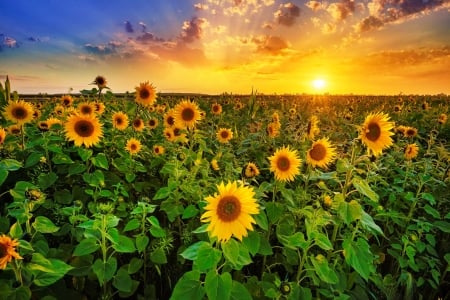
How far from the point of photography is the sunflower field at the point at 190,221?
1.90 metres

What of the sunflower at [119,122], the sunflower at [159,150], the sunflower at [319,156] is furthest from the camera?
the sunflower at [119,122]

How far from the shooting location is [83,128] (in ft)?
10.1

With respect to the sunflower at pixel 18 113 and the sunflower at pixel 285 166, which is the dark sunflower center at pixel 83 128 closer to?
the sunflower at pixel 18 113

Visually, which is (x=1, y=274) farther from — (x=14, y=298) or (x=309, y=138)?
(x=309, y=138)

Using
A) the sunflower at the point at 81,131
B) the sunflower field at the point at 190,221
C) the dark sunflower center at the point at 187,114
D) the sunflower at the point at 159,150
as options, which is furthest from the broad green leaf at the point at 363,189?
the dark sunflower center at the point at 187,114

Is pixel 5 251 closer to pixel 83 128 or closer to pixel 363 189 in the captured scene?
pixel 83 128

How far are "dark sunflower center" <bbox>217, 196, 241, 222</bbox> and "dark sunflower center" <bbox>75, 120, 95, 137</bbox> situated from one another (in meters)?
1.63

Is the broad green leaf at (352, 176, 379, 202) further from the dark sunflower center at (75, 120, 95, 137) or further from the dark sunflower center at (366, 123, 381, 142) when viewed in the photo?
the dark sunflower center at (75, 120, 95, 137)

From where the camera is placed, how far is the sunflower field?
1.90 meters

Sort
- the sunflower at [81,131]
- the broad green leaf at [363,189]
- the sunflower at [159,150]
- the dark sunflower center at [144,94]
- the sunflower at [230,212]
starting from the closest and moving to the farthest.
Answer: the sunflower at [230,212] → the broad green leaf at [363,189] → the sunflower at [81,131] → the sunflower at [159,150] → the dark sunflower center at [144,94]

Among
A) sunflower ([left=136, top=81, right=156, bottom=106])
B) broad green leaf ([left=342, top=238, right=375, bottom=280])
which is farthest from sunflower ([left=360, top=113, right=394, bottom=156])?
sunflower ([left=136, top=81, right=156, bottom=106])

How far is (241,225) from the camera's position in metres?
1.90

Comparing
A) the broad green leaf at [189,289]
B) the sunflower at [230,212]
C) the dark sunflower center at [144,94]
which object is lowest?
the broad green leaf at [189,289]

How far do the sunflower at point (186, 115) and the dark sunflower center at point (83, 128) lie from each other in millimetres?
1078
